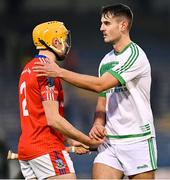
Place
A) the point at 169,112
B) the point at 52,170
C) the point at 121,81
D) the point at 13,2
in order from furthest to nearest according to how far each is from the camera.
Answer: the point at 13,2 → the point at 169,112 → the point at 121,81 → the point at 52,170

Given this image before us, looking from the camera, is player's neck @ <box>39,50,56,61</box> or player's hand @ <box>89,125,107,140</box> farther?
player's hand @ <box>89,125,107,140</box>

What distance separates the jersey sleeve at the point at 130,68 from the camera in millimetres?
6195

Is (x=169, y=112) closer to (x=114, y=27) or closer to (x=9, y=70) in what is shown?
(x=9, y=70)

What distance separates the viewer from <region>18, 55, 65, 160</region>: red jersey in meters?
5.78

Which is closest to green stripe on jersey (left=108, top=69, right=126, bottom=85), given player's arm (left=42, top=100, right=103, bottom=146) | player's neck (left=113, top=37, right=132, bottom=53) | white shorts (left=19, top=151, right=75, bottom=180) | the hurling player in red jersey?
player's neck (left=113, top=37, right=132, bottom=53)

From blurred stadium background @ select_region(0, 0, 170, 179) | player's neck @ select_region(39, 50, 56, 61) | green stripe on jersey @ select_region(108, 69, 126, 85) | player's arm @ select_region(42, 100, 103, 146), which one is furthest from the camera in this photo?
blurred stadium background @ select_region(0, 0, 170, 179)

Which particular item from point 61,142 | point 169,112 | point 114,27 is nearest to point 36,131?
point 61,142

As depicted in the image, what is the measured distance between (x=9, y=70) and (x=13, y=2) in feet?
6.20

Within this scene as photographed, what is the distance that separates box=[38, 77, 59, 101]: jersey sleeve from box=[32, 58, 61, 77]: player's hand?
57 millimetres

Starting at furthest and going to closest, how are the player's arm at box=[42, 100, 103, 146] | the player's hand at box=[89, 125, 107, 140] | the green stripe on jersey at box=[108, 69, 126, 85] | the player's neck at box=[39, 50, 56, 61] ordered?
the player's hand at box=[89, 125, 107, 140] < the green stripe on jersey at box=[108, 69, 126, 85] < the player's neck at box=[39, 50, 56, 61] < the player's arm at box=[42, 100, 103, 146]

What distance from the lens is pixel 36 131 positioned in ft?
19.0

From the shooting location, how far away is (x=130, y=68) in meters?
6.21

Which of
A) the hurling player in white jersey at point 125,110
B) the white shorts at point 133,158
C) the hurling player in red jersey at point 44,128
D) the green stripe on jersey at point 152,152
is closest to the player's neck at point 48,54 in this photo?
the hurling player in red jersey at point 44,128

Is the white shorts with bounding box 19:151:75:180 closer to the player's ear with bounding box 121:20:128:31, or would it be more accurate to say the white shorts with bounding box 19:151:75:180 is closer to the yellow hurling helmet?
the yellow hurling helmet
